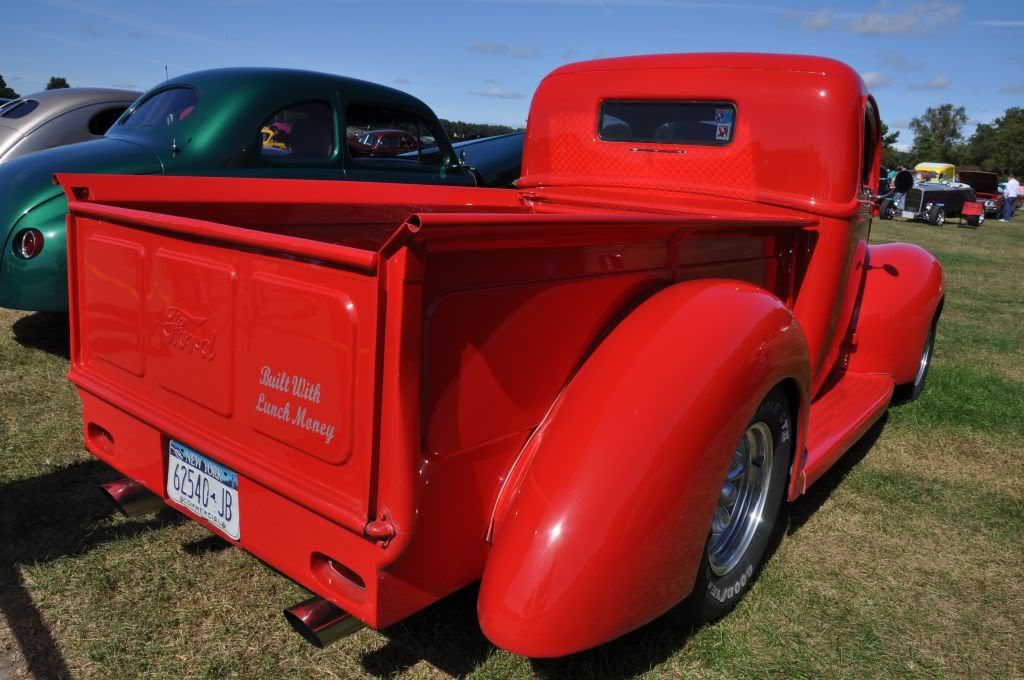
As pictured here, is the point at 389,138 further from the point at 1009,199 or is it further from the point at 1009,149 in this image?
the point at 1009,149

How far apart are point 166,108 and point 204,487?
412 centimetres

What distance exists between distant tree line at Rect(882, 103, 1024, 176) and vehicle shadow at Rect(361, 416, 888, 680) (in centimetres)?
5696

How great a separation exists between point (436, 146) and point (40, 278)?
3395 millimetres

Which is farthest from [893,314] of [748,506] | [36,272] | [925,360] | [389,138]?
[36,272]

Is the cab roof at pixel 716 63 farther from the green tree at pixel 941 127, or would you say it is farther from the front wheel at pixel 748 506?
the green tree at pixel 941 127

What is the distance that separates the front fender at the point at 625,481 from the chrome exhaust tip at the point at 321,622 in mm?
323

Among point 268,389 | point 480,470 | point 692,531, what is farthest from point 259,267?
point 692,531

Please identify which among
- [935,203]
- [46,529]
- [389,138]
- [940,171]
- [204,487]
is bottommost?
[46,529]

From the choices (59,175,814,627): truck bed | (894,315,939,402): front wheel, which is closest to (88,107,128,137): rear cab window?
(59,175,814,627): truck bed

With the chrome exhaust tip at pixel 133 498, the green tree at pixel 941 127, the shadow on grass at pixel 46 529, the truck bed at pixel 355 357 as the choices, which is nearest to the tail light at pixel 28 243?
the shadow on grass at pixel 46 529

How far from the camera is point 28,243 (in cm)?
437

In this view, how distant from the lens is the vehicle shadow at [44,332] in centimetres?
505

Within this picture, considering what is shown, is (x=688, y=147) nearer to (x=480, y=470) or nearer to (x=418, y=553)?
(x=480, y=470)

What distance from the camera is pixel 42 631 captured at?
89.9 inches
